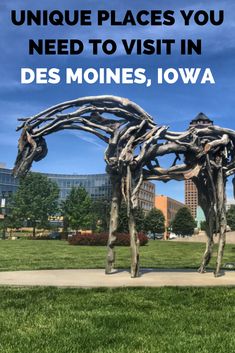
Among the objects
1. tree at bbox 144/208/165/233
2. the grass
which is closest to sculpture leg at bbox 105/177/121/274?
the grass

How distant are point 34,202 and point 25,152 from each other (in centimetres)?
5413

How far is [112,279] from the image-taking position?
11.8 m

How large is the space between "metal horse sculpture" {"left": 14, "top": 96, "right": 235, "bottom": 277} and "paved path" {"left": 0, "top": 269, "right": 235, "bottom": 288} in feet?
1.57

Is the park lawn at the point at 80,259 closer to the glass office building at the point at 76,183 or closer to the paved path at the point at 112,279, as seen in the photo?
the paved path at the point at 112,279

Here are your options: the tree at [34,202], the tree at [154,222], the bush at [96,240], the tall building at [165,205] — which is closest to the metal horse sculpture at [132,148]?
the bush at [96,240]

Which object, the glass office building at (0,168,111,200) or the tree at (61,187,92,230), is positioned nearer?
the tree at (61,187,92,230)

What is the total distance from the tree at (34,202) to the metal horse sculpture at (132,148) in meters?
53.5

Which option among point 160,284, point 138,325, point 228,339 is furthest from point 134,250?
point 228,339

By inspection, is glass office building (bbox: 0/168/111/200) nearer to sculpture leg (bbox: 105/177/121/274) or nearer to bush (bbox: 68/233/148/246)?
bush (bbox: 68/233/148/246)

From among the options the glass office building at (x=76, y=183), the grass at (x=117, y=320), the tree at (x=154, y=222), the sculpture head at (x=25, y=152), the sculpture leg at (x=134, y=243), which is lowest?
the grass at (x=117, y=320)

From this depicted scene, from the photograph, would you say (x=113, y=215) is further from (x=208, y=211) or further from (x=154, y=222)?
(x=154, y=222)

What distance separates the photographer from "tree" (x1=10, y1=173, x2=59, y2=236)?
65562 millimetres

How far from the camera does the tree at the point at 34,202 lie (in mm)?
65562

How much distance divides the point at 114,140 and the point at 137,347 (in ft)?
22.8
